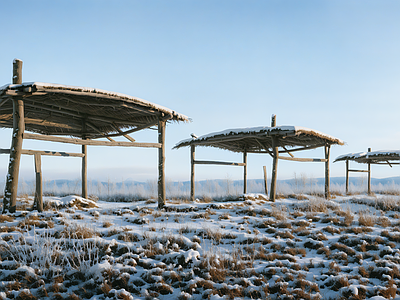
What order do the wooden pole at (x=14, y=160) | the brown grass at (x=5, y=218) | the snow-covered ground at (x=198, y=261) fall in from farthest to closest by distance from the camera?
the wooden pole at (x=14, y=160) → the brown grass at (x=5, y=218) → the snow-covered ground at (x=198, y=261)

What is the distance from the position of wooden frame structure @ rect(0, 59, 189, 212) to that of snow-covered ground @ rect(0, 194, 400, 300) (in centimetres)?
173

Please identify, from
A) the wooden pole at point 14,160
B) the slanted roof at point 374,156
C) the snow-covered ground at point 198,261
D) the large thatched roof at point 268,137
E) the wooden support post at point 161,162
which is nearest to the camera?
the snow-covered ground at point 198,261

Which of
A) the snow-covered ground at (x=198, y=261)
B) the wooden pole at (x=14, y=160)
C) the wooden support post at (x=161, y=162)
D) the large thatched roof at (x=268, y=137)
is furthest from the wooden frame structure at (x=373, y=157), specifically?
the wooden pole at (x=14, y=160)

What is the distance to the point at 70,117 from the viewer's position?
10.9 metres

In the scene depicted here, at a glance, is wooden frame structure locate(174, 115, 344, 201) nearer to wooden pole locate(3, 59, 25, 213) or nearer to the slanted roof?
the slanted roof

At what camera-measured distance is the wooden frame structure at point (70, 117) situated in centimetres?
724

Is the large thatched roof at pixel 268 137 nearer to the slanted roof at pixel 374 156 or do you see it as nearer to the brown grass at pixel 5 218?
the slanted roof at pixel 374 156

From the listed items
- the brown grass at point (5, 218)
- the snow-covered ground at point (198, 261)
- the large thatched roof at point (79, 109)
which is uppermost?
the large thatched roof at point (79, 109)

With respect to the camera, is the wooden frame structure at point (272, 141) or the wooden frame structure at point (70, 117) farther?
the wooden frame structure at point (272, 141)

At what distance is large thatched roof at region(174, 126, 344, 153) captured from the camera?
32.2 ft

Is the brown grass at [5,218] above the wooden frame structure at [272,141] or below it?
below

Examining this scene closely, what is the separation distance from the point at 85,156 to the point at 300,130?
28.1 feet

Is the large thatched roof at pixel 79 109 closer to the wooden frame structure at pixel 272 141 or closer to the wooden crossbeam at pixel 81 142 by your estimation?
the wooden crossbeam at pixel 81 142

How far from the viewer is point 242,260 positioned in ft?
15.3
